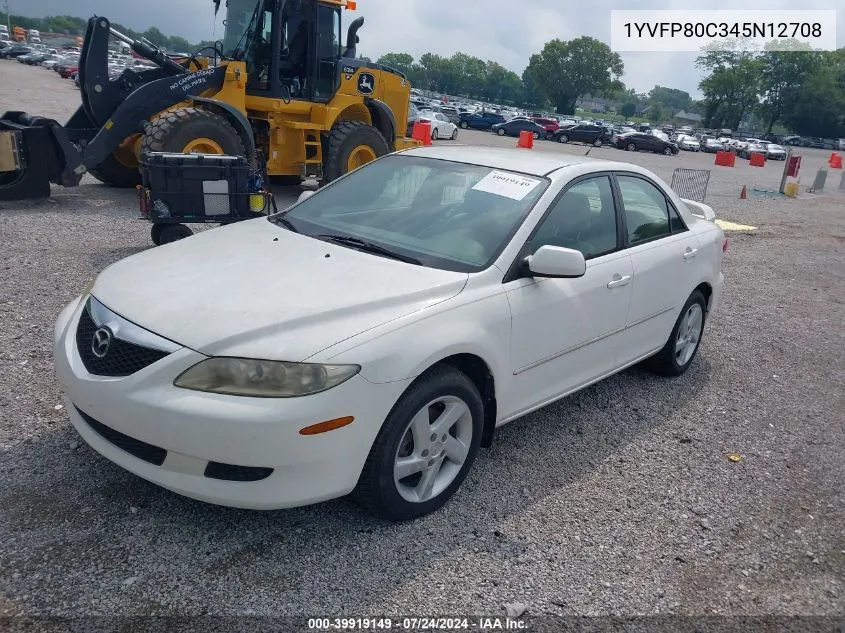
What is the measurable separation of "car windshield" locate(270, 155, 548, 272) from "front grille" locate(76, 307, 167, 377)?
4.15ft

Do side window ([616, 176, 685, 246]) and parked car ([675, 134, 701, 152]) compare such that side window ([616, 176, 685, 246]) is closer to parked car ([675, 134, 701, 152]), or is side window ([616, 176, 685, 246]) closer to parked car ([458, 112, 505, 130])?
parked car ([458, 112, 505, 130])

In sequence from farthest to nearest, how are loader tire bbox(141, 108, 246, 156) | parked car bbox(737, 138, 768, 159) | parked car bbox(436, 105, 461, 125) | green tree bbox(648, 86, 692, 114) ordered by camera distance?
1. green tree bbox(648, 86, 692, 114)
2. parked car bbox(737, 138, 768, 159)
3. parked car bbox(436, 105, 461, 125)
4. loader tire bbox(141, 108, 246, 156)

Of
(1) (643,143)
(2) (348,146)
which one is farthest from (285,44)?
(1) (643,143)

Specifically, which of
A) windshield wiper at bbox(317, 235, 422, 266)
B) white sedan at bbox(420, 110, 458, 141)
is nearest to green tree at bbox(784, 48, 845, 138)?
white sedan at bbox(420, 110, 458, 141)

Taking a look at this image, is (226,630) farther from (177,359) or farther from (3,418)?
(3,418)

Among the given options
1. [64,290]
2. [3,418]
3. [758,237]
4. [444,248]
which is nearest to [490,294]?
[444,248]

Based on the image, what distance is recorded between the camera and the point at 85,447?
11.5ft

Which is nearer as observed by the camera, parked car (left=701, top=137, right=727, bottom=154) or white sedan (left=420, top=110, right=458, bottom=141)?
white sedan (left=420, top=110, right=458, bottom=141)

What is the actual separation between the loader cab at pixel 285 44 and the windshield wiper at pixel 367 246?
24.4 feet

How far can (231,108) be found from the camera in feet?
31.2

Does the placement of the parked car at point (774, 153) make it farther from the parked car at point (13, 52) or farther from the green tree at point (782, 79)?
the parked car at point (13, 52)

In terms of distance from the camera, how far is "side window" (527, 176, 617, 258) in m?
3.79

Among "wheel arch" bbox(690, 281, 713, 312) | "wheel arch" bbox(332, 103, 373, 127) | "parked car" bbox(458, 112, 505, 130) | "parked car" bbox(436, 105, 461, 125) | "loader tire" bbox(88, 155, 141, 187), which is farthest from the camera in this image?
"parked car" bbox(458, 112, 505, 130)

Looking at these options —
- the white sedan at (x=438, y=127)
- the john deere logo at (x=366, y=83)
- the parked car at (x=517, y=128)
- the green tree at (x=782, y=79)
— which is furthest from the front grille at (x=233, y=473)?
the green tree at (x=782, y=79)
